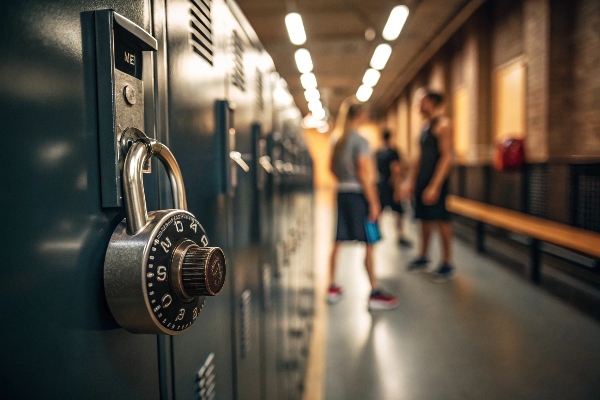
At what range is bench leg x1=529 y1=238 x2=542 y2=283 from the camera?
3863 mm

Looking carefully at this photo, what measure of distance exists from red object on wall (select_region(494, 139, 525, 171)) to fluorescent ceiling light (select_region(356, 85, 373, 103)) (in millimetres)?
6841

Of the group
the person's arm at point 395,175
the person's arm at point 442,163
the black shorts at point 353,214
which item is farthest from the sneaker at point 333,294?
the person's arm at point 395,175

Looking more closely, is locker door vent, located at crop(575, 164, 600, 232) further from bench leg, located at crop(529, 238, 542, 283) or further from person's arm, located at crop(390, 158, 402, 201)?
person's arm, located at crop(390, 158, 402, 201)

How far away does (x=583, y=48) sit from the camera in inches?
177

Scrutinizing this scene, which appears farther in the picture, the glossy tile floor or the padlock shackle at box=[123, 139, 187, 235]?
the glossy tile floor

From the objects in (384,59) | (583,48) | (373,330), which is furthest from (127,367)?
(384,59)

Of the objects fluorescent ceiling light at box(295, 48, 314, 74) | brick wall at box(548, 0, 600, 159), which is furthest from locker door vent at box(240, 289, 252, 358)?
fluorescent ceiling light at box(295, 48, 314, 74)

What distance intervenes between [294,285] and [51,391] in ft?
6.23

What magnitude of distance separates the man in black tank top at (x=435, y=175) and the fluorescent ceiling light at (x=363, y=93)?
8.14 metres

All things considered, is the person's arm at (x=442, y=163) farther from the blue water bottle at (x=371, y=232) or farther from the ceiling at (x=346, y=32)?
the ceiling at (x=346, y=32)

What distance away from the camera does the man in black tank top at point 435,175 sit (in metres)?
3.93

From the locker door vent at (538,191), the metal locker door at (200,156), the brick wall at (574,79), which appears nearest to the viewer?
the metal locker door at (200,156)

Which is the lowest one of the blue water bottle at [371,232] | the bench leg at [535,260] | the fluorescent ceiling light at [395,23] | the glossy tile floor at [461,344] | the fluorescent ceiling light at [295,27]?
the glossy tile floor at [461,344]

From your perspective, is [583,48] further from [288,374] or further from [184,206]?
[184,206]
